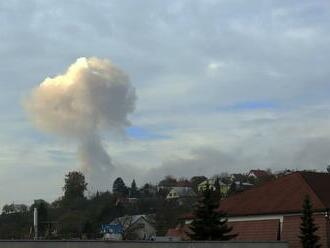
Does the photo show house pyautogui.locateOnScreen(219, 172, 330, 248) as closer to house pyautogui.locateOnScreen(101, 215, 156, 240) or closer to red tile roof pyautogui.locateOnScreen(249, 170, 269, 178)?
house pyautogui.locateOnScreen(101, 215, 156, 240)

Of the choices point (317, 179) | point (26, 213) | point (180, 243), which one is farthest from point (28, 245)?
point (26, 213)

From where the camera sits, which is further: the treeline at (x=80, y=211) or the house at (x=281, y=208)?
the treeline at (x=80, y=211)

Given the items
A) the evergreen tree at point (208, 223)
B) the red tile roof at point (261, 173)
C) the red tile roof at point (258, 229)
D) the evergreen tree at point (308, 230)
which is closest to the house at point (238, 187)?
the red tile roof at point (261, 173)

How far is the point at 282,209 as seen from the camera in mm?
58312

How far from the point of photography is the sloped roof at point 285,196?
190ft

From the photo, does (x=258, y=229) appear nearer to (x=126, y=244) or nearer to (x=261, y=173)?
(x=126, y=244)

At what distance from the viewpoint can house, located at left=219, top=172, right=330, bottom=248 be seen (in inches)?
2205

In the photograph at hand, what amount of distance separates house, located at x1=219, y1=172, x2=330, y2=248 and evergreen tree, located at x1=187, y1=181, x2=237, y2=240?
1056 cm

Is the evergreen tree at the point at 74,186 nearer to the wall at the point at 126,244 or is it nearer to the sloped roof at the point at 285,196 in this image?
the sloped roof at the point at 285,196

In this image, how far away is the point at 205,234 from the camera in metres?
47.2

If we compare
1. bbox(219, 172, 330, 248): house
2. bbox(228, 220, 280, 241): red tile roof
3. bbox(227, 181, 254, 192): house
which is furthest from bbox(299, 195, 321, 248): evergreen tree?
bbox(227, 181, 254, 192): house

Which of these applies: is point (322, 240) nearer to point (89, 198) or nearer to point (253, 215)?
point (253, 215)

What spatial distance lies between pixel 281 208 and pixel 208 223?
519 inches

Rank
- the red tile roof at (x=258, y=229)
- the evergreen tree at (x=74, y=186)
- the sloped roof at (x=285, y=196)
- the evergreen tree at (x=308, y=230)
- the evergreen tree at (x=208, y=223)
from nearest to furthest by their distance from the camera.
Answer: the evergreen tree at (x=208, y=223), the evergreen tree at (x=308, y=230), the sloped roof at (x=285, y=196), the red tile roof at (x=258, y=229), the evergreen tree at (x=74, y=186)
